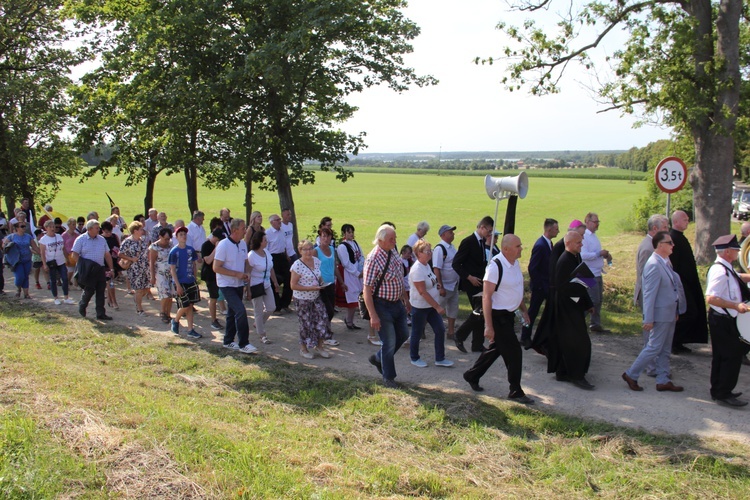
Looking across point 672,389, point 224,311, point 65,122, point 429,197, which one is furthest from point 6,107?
point 429,197

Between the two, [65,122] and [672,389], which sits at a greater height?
[65,122]

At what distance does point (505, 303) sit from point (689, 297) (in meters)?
3.55

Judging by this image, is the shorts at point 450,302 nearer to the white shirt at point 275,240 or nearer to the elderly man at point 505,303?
the elderly man at point 505,303

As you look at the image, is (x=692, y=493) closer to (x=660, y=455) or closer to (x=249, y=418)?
(x=660, y=455)

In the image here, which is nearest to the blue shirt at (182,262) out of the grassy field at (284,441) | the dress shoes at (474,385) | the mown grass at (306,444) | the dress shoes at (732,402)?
the grassy field at (284,441)

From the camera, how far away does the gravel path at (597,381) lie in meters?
6.55

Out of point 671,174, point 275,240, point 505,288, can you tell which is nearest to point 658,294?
point 505,288

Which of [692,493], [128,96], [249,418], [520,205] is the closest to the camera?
[692,493]

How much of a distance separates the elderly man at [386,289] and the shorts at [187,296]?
12.3 feet

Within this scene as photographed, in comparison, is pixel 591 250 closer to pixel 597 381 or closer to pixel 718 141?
pixel 597 381

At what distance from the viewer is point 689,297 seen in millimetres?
8867

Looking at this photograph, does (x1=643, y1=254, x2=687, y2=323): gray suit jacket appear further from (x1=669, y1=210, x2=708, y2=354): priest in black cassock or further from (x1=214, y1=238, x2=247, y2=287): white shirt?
(x1=214, y1=238, x2=247, y2=287): white shirt

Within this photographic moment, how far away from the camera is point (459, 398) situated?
712 centimetres

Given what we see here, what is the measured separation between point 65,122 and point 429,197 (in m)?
50.0
